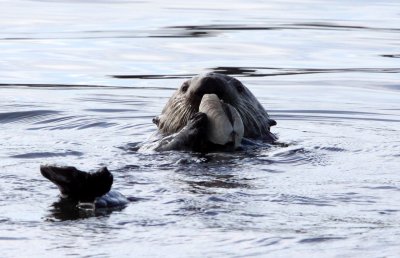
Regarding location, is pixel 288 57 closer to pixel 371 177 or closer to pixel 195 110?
pixel 195 110

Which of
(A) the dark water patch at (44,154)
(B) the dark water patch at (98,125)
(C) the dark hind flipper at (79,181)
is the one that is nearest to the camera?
(C) the dark hind flipper at (79,181)

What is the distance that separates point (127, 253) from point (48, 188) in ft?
5.13

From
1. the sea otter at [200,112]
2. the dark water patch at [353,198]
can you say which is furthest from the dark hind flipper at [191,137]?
the dark water patch at [353,198]

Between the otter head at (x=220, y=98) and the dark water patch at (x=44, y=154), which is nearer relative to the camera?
the dark water patch at (x=44, y=154)

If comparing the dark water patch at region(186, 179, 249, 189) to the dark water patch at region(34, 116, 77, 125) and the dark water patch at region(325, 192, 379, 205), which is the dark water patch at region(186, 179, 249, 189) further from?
the dark water patch at region(34, 116, 77, 125)

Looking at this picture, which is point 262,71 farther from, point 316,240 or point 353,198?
point 316,240

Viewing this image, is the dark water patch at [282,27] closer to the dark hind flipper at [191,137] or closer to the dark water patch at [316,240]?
the dark hind flipper at [191,137]

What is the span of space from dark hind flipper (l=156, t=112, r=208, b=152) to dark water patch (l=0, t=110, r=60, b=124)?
8.29 ft

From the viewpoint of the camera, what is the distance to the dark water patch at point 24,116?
10.6 metres

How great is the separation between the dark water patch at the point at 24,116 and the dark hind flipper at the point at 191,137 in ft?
8.29

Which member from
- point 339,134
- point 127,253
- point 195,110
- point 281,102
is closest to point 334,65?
point 281,102

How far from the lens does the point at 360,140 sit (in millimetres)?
9383

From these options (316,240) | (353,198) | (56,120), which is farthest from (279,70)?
(316,240)

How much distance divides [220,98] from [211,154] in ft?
1.58
